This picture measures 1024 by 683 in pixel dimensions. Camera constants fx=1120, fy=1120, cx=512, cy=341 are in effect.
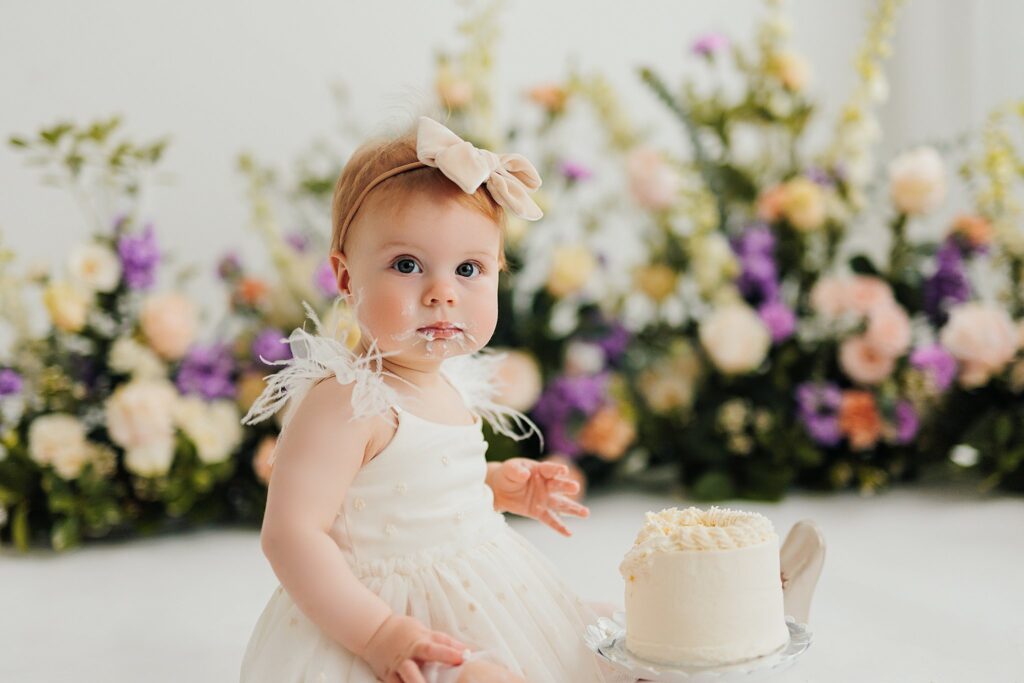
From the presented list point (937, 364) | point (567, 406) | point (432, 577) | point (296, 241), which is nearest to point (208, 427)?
point (296, 241)

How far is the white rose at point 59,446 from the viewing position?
8.68 ft

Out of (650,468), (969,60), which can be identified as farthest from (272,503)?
(969,60)

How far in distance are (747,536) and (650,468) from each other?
1.86 m

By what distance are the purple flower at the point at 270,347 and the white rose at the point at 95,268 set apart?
372 millimetres

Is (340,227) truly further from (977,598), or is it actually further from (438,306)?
(977,598)

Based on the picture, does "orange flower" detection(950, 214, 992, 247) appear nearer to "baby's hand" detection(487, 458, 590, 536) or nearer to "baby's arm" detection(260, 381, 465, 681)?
"baby's hand" detection(487, 458, 590, 536)

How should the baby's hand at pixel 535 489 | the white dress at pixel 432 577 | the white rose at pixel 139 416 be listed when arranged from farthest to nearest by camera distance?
the white rose at pixel 139 416, the baby's hand at pixel 535 489, the white dress at pixel 432 577

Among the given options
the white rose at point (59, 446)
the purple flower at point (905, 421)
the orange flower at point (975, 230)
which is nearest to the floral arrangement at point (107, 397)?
the white rose at point (59, 446)

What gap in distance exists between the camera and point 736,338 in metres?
2.89

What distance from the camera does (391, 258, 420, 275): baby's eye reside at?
1412 millimetres

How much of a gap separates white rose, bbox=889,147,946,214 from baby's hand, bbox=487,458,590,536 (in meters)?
1.72

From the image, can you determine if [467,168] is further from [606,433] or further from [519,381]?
[606,433]

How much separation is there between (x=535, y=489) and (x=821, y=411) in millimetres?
1496

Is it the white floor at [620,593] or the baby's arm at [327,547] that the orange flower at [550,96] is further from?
the baby's arm at [327,547]
